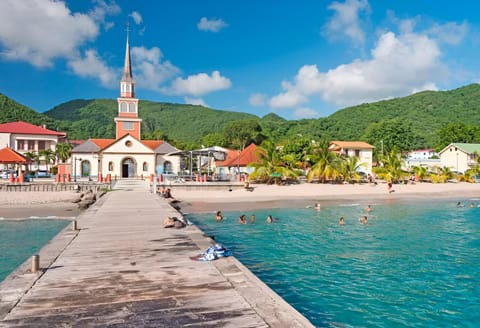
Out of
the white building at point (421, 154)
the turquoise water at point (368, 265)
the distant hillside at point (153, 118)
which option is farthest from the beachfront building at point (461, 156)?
the distant hillside at point (153, 118)

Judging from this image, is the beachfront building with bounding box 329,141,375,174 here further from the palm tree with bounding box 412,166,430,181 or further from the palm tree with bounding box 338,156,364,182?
the palm tree with bounding box 338,156,364,182

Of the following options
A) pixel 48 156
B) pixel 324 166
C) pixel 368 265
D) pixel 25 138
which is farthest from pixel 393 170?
pixel 25 138

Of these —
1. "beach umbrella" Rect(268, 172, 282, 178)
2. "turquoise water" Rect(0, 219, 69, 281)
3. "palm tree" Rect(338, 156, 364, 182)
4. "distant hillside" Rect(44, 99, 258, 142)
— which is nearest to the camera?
"turquoise water" Rect(0, 219, 69, 281)

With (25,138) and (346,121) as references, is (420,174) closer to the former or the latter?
(346,121)

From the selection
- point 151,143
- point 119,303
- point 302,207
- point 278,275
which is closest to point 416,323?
point 278,275

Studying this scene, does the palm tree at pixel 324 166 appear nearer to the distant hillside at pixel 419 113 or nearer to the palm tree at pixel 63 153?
the palm tree at pixel 63 153

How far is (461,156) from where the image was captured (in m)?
68.4

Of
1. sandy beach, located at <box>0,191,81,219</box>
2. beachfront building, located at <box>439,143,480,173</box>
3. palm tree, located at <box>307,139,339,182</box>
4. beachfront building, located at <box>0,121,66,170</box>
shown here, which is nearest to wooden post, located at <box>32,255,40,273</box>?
sandy beach, located at <box>0,191,81,219</box>

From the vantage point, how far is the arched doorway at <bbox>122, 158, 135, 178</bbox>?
1823 inches

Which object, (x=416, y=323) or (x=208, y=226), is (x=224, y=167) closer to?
(x=208, y=226)

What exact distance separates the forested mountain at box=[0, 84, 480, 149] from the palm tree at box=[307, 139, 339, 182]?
42.3m

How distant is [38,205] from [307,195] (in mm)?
21650

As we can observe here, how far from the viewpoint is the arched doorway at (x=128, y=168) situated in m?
46.3

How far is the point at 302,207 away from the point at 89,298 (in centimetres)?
2323
